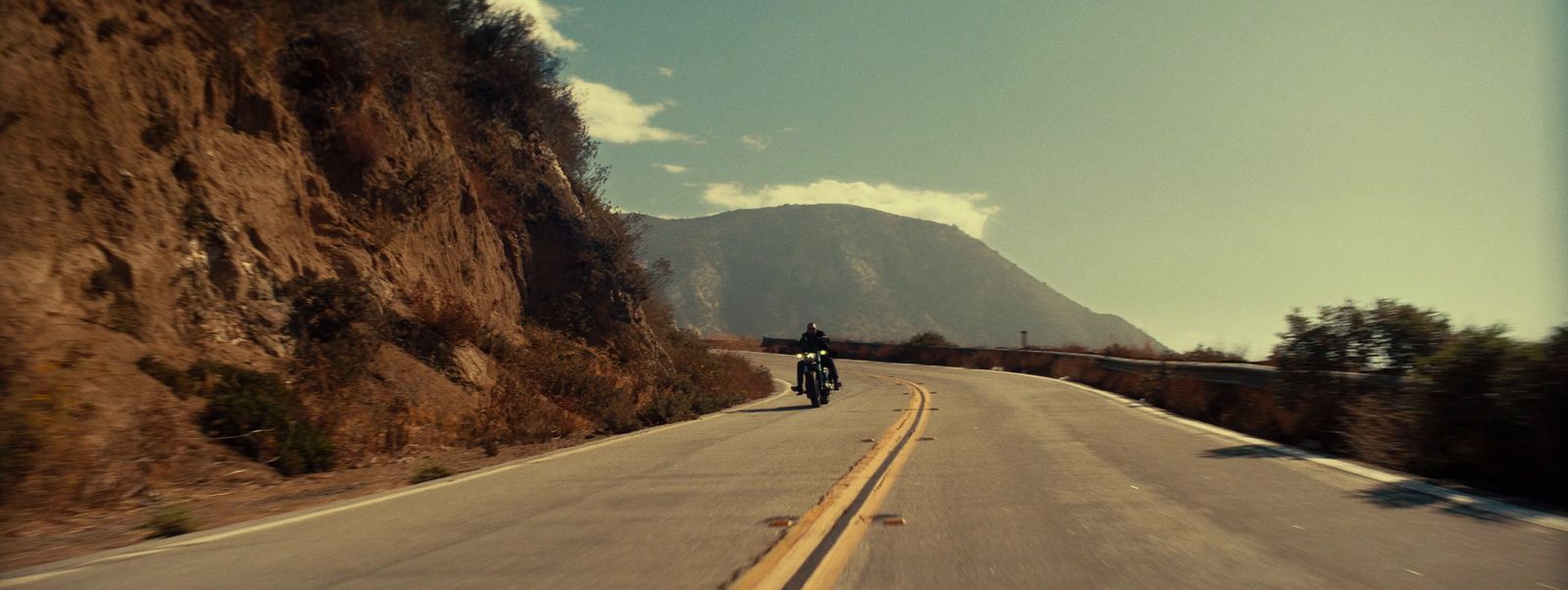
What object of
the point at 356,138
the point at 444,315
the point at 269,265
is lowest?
the point at 444,315

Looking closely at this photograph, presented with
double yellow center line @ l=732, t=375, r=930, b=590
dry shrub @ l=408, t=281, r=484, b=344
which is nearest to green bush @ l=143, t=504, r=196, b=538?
double yellow center line @ l=732, t=375, r=930, b=590

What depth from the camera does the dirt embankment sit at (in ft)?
31.6

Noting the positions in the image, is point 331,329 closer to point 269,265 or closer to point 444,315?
point 269,265

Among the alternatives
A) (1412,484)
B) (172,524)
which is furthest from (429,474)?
(1412,484)

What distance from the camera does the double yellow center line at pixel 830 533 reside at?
5.03 m

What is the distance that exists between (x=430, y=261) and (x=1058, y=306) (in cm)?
17351

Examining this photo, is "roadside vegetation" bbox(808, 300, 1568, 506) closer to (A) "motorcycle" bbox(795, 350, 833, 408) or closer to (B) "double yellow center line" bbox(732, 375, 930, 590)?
(B) "double yellow center line" bbox(732, 375, 930, 590)

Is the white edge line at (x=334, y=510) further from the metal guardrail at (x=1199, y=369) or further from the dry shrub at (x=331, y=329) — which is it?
the metal guardrail at (x=1199, y=369)

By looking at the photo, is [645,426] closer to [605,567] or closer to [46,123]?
[46,123]

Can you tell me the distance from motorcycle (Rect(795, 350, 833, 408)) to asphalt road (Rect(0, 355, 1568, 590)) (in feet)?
28.8

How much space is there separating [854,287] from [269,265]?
161 m

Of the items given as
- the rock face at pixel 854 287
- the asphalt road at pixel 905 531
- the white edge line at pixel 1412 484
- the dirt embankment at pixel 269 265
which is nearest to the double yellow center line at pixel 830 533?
the asphalt road at pixel 905 531

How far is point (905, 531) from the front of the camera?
6.29 m

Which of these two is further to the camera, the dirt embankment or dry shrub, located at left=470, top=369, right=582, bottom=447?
dry shrub, located at left=470, top=369, right=582, bottom=447
